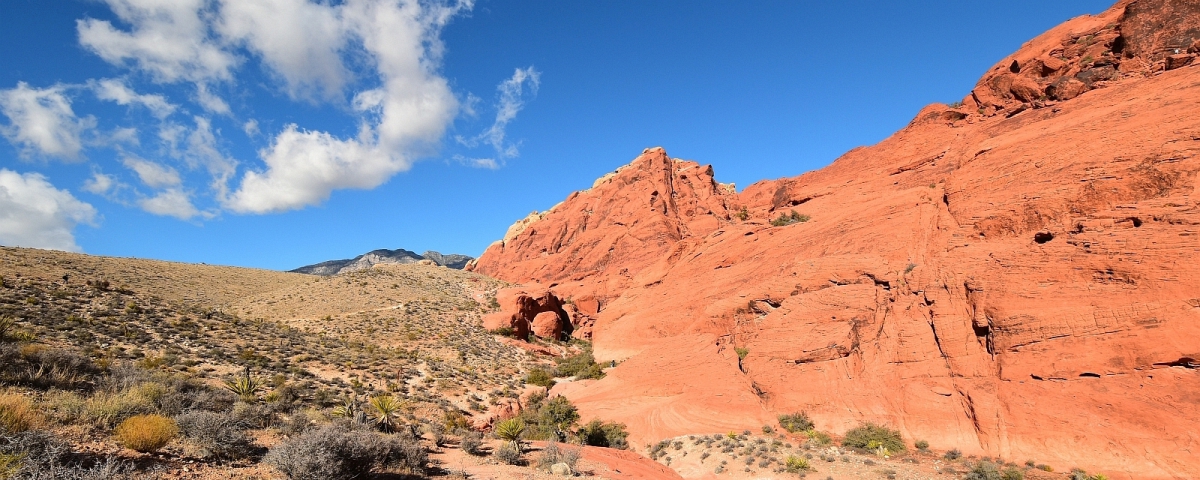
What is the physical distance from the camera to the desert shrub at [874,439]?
567 inches

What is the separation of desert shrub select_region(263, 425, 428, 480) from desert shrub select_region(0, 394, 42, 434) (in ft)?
8.76

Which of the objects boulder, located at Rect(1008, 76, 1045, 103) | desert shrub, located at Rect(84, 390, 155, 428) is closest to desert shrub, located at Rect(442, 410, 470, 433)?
desert shrub, located at Rect(84, 390, 155, 428)

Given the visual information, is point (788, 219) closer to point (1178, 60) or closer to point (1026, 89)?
point (1026, 89)

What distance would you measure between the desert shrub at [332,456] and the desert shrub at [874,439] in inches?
517

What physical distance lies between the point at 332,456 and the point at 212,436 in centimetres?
201

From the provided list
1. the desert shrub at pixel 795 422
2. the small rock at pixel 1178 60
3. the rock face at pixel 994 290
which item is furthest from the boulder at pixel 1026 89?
the desert shrub at pixel 795 422

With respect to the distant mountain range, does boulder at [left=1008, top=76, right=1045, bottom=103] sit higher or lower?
lower

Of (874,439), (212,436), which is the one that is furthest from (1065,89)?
(212,436)

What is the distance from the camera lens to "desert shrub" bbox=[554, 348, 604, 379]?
25.7 metres

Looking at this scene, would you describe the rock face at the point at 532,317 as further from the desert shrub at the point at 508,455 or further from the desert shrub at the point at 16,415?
the desert shrub at the point at 16,415

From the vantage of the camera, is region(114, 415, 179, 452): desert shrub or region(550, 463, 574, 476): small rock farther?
region(550, 463, 574, 476): small rock

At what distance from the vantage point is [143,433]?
652cm

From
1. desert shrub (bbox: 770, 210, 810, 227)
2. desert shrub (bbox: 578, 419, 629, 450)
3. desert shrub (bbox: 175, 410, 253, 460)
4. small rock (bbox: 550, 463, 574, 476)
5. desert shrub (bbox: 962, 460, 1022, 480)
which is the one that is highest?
desert shrub (bbox: 770, 210, 810, 227)

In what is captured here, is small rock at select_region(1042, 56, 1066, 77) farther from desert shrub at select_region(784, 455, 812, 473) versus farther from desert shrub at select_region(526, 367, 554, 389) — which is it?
desert shrub at select_region(526, 367, 554, 389)
